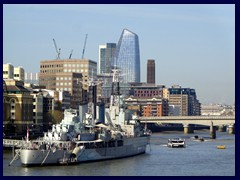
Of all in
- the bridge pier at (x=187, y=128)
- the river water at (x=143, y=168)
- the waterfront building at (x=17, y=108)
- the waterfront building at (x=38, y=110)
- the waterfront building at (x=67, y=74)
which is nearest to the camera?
the river water at (x=143, y=168)

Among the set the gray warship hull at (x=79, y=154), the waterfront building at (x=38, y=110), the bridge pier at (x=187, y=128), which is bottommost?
the bridge pier at (x=187, y=128)

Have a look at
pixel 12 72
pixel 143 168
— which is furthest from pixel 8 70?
pixel 143 168

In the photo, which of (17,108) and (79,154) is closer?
(79,154)

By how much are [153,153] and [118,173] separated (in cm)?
2106

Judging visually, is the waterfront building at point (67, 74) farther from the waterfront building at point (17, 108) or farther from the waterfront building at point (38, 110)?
the waterfront building at point (17, 108)

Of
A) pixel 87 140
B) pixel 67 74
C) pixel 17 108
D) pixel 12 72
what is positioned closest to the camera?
pixel 87 140

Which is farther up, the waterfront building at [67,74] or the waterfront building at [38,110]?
the waterfront building at [67,74]

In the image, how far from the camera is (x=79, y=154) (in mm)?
47344

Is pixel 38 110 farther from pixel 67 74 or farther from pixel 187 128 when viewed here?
pixel 67 74

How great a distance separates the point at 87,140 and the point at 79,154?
3.10 meters

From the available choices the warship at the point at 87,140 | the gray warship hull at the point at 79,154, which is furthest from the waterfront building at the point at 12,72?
the gray warship hull at the point at 79,154

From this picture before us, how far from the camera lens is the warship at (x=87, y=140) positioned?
45.1 metres

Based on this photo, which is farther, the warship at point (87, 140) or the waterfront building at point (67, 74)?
the waterfront building at point (67, 74)
